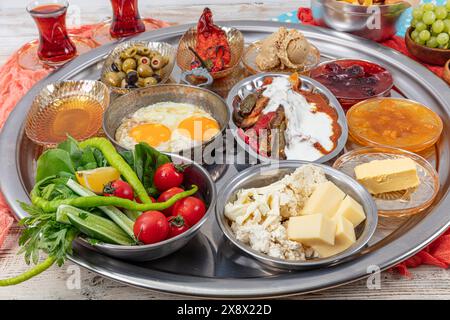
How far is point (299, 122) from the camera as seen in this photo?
11.8 feet

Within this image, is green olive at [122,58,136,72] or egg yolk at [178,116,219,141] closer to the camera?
egg yolk at [178,116,219,141]

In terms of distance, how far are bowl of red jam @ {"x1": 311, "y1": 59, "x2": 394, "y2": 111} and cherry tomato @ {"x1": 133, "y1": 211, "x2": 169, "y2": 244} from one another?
1886 millimetres

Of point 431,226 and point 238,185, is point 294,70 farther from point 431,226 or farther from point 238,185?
point 431,226

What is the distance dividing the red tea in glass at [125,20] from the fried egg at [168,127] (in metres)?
1.37

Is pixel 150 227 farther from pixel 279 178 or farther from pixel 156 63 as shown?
pixel 156 63

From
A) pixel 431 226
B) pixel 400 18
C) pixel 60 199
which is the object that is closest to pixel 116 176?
pixel 60 199

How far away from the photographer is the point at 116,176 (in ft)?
9.44

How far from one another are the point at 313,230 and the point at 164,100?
1729mm

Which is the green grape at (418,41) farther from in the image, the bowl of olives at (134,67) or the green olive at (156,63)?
the green olive at (156,63)

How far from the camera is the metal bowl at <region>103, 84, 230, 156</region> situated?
362cm

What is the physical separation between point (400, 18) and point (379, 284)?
268cm

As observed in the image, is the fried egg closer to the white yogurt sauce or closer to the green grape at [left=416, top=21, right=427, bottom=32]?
the white yogurt sauce

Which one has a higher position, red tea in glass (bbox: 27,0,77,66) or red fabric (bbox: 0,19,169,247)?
red tea in glass (bbox: 27,0,77,66)

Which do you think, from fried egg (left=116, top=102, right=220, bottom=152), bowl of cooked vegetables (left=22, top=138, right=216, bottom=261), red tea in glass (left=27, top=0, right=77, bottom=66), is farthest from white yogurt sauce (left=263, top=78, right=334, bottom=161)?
red tea in glass (left=27, top=0, right=77, bottom=66)
